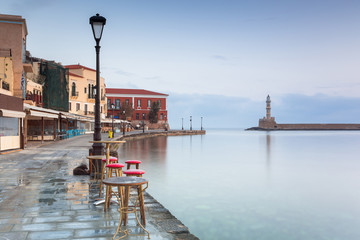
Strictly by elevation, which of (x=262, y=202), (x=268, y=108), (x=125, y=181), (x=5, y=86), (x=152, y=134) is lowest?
(x=262, y=202)

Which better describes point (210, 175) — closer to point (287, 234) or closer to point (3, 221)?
point (287, 234)

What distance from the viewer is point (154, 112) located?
7244 cm

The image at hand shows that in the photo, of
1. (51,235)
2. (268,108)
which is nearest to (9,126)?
(51,235)

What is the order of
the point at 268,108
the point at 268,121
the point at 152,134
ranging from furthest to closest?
1. the point at 268,121
2. the point at 268,108
3. the point at 152,134

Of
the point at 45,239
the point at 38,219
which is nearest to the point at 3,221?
the point at 38,219

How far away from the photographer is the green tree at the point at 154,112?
2832 inches

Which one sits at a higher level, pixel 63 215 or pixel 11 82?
pixel 11 82

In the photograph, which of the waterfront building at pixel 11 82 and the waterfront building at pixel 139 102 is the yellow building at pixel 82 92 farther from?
the waterfront building at pixel 139 102

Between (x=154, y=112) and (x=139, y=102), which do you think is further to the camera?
(x=139, y=102)

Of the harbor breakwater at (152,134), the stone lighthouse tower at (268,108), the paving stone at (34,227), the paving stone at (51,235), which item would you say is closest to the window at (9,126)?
the paving stone at (34,227)

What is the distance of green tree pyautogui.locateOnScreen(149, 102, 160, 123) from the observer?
71938 mm

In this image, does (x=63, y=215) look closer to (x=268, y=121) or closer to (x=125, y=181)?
(x=125, y=181)

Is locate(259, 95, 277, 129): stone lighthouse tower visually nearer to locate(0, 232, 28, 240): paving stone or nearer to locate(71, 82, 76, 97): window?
locate(71, 82, 76, 97): window

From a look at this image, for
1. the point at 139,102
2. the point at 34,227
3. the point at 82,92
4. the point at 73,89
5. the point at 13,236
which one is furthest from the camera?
the point at 139,102
